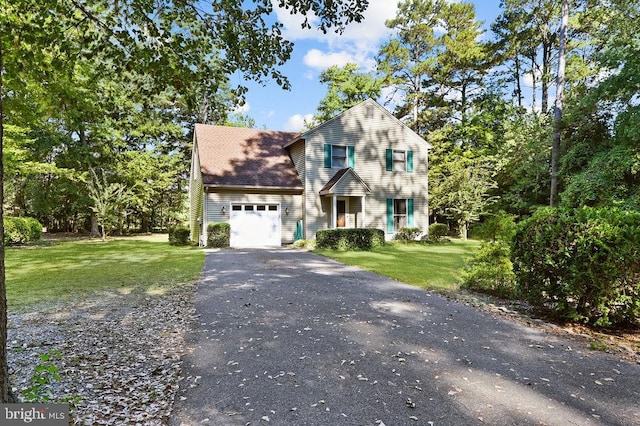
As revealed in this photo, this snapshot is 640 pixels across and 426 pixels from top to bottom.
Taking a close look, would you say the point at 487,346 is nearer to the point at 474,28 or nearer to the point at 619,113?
the point at 619,113

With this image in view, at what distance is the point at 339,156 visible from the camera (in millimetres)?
18484

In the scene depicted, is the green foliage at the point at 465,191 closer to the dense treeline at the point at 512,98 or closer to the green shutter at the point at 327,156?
the dense treeline at the point at 512,98

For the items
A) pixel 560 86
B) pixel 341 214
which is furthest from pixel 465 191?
pixel 341 214

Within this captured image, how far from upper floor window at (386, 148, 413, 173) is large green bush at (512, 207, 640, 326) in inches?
566

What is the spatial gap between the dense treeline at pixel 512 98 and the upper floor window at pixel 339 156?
687 cm

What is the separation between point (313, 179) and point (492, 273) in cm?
1190

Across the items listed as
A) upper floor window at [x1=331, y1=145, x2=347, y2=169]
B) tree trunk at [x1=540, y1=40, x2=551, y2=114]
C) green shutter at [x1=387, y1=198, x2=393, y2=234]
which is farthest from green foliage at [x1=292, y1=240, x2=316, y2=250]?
tree trunk at [x1=540, y1=40, x2=551, y2=114]

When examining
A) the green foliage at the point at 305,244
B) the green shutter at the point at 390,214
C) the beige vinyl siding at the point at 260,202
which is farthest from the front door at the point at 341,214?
the green foliage at the point at 305,244

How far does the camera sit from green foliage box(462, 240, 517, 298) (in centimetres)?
670

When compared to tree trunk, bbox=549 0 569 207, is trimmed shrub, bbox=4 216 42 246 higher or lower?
lower

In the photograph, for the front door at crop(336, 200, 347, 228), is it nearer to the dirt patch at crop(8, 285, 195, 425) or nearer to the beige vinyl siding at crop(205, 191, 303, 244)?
the beige vinyl siding at crop(205, 191, 303, 244)

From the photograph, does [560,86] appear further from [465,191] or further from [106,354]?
[106,354]

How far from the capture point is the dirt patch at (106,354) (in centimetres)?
283

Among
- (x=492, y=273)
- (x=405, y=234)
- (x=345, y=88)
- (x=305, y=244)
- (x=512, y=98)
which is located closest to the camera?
(x=492, y=273)
